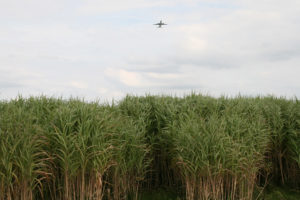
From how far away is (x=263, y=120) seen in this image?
9.48 metres

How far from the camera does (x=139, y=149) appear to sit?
809cm

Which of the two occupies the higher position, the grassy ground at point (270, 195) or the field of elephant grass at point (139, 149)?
the field of elephant grass at point (139, 149)

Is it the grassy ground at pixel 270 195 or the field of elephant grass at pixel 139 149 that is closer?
the field of elephant grass at pixel 139 149

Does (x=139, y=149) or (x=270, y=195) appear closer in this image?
(x=139, y=149)

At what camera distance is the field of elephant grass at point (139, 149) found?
651 cm

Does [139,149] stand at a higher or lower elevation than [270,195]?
higher

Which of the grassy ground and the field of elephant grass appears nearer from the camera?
the field of elephant grass

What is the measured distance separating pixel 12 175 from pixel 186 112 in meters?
4.79

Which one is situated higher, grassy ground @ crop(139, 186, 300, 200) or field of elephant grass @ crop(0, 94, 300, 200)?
field of elephant grass @ crop(0, 94, 300, 200)

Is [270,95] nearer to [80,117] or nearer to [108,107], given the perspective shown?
[108,107]

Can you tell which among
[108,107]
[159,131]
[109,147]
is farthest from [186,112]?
[109,147]

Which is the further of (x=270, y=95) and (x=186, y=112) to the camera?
(x=270, y=95)

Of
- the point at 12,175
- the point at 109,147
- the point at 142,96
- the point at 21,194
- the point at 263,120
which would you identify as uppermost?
the point at 142,96

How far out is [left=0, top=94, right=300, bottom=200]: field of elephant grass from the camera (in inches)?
256
